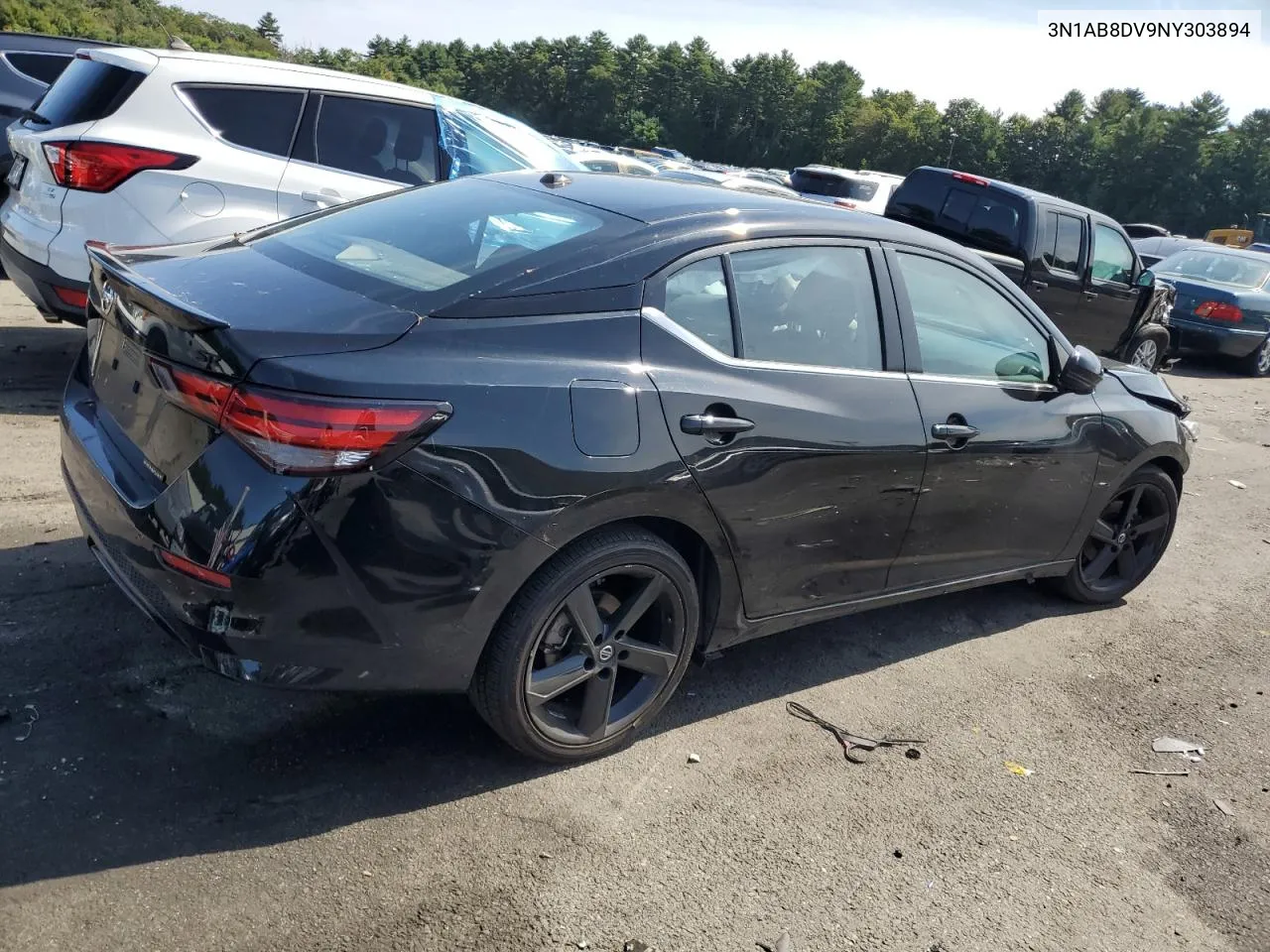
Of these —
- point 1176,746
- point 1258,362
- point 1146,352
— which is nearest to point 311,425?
point 1176,746

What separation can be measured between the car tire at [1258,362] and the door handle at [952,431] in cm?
1214

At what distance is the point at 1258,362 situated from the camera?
46.8 ft

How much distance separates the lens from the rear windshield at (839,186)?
17.3 metres

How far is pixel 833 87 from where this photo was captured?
78.9 m

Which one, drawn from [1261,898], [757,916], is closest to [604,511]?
[757,916]

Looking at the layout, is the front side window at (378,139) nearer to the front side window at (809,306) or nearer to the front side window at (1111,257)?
the front side window at (809,306)

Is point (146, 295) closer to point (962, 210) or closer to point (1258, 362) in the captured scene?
point (962, 210)

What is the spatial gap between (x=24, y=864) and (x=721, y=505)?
208 cm

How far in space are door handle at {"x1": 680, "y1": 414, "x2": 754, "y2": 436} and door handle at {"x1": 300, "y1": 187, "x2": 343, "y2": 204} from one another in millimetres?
3901

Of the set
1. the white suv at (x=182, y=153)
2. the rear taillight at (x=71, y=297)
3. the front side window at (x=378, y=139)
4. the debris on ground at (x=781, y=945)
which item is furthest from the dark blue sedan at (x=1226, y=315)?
the debris on ground at (x=781, y=945)

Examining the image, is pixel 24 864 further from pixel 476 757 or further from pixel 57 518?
pixel 57 518

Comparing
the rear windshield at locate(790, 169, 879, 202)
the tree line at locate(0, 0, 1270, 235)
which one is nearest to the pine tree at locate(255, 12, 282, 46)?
the tree line at locate(0, 0, 1270, 235)

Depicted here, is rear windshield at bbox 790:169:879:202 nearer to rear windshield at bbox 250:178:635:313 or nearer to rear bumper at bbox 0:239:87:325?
rear bumper at bbox 0:239:87:325

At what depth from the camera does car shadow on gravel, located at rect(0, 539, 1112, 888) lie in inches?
108
